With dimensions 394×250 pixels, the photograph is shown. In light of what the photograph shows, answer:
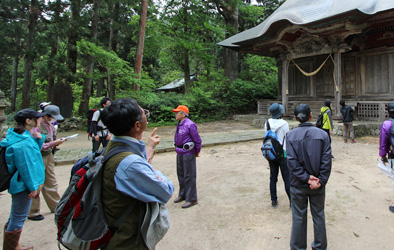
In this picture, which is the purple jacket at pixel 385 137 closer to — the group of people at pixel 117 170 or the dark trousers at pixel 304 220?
the dark trousers at pixel 304 220

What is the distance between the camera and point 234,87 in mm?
18078

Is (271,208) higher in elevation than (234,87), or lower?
lower

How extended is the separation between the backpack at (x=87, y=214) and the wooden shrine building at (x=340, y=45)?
419 inches

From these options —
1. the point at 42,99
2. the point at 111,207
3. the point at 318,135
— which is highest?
the point at 42,99

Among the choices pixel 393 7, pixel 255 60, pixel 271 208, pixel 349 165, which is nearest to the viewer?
pixel 271 208

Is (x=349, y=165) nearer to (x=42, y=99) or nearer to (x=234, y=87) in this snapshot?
(x=234, y=87)

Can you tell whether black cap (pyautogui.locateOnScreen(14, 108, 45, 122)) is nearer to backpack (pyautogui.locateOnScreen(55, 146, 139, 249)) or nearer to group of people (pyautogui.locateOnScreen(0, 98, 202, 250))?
group of people (pyautogui.locateOnScreen(0, 98, 202, 250))

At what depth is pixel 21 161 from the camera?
8.15ft

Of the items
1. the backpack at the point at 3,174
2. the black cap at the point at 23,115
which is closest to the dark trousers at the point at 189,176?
the black cap at the point at 23,115

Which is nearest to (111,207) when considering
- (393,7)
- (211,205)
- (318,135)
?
(318,135)

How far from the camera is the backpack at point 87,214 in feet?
4.76

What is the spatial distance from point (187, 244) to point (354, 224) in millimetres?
2177

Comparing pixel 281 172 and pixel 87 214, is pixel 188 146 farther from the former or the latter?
pixel 87 214

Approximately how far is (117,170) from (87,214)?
0.32 meters
